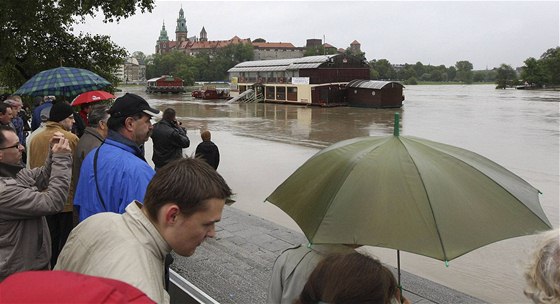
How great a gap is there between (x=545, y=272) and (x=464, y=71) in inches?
6658

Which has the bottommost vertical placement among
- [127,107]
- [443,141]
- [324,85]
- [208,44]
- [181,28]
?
[443,141]

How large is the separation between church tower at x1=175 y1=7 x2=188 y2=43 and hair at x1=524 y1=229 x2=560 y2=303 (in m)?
175

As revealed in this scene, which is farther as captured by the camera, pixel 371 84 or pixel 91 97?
pixel 371 84

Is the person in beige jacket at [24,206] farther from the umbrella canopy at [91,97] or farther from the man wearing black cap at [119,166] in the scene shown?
the umbrella canopy at [91,97]

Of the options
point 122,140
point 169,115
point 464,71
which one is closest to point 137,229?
point 122,140

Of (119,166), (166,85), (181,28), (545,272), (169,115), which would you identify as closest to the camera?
(545,272)

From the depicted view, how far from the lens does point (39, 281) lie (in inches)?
35.0

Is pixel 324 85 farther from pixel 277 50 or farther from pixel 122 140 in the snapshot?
pixel 277 50

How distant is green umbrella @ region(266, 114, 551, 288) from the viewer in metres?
2.07

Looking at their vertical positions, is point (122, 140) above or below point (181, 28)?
below

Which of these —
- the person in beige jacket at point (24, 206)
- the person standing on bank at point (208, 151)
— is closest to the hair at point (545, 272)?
the person in beige jacket at point (24, 206)

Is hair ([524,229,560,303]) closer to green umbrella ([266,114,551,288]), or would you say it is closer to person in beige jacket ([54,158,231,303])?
green umbrella ([266,114,551,288])

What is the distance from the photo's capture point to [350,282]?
1.31 m

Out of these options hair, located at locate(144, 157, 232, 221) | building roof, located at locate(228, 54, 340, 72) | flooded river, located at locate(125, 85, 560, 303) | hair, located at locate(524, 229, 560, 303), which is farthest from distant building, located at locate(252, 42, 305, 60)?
hair, located at locate(524, 229, 560, 303)
